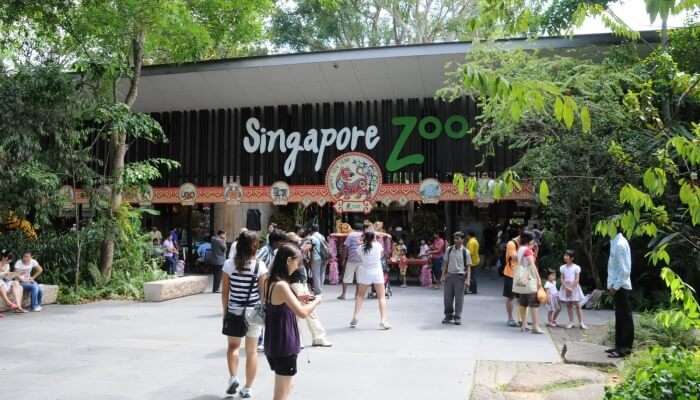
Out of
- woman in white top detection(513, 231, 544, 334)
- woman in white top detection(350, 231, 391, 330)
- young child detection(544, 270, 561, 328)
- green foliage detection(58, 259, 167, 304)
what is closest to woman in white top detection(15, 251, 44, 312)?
green foliage detection(58, 259, 167, 304)

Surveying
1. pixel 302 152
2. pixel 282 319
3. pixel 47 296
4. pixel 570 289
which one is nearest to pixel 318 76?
pixel 302 152

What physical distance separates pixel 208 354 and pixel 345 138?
1274 cm

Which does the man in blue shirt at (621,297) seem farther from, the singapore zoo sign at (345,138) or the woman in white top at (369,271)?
the singapore zoo sign at (345,138)

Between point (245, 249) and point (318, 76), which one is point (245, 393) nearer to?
point (245, 249)

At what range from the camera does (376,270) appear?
937cm

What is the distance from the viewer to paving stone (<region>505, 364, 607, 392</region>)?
6105mm

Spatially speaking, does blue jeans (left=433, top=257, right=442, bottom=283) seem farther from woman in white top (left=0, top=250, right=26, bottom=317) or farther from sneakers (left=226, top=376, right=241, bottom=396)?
sneakers (left=226, top=376, right=241, bottom=396)

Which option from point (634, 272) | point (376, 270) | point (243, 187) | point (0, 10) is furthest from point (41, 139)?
point (634, 272)

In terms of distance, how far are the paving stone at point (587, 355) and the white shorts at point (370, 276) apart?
282cm

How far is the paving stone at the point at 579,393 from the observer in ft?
18.5

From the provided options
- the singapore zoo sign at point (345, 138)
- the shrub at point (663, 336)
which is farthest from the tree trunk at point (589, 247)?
the singapore zoo sign at point (345, 138)

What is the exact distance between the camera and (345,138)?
19656 millimetres

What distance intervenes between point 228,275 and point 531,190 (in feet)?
40.9

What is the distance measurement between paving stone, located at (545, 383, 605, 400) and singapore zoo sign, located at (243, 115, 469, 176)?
1309 centimetres
